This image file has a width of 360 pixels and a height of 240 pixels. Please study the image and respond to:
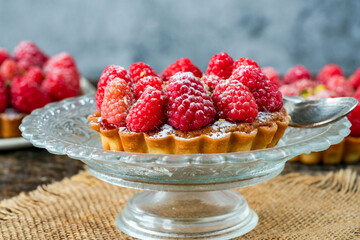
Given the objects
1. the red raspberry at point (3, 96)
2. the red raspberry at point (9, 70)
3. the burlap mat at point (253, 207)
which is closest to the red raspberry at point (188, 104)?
the burlap mat at point (253, 207)

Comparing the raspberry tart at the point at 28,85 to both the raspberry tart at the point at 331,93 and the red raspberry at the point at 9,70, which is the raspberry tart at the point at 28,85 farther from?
the raspberry tart at the point at 331,93

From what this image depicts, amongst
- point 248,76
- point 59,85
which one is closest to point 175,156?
point 248,76

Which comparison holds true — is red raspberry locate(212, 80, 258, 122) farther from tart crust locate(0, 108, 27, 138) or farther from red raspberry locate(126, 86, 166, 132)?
tart crust locate(0, 108, 27, 138)

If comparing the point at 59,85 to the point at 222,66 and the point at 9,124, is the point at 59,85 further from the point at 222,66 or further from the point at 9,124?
the point at 222,66

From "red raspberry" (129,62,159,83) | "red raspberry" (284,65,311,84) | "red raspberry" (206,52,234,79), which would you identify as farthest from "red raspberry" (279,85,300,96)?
"red raspberry" (129,62,159,83)

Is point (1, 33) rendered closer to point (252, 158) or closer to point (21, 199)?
Answer: point (21, 199)

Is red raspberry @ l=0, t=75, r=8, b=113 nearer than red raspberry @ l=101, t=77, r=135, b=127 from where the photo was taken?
No
